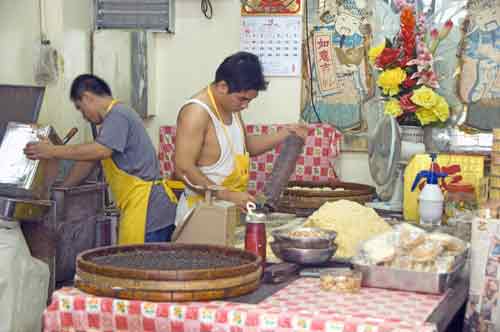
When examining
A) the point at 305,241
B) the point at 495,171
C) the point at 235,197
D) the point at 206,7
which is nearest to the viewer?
the point at 305,241

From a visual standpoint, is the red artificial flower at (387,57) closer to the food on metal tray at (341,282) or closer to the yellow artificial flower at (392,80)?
the yellow artificial flower at (392,80)

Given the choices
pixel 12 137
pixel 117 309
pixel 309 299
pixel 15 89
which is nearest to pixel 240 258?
pixel 309 299

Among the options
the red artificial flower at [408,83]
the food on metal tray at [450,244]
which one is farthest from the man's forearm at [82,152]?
the food on metal tray at [450,244]

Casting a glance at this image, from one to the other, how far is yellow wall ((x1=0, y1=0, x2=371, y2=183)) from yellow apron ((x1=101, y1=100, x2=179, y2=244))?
2.80 feet

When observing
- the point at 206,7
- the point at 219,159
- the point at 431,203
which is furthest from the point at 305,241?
the point at 206,7

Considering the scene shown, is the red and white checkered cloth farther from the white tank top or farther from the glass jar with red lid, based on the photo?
the glass jar with red lid

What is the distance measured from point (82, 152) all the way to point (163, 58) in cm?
190

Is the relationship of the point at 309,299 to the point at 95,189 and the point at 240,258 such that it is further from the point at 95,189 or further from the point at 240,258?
the point at 95,189

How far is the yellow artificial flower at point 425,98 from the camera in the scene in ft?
13.0

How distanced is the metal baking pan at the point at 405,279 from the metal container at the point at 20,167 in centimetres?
204

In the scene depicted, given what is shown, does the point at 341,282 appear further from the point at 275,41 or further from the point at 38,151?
the point at 275,41

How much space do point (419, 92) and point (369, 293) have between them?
2005 millimetres

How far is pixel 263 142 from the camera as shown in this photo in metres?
4.09

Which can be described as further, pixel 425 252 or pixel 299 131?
pixel 299 131
